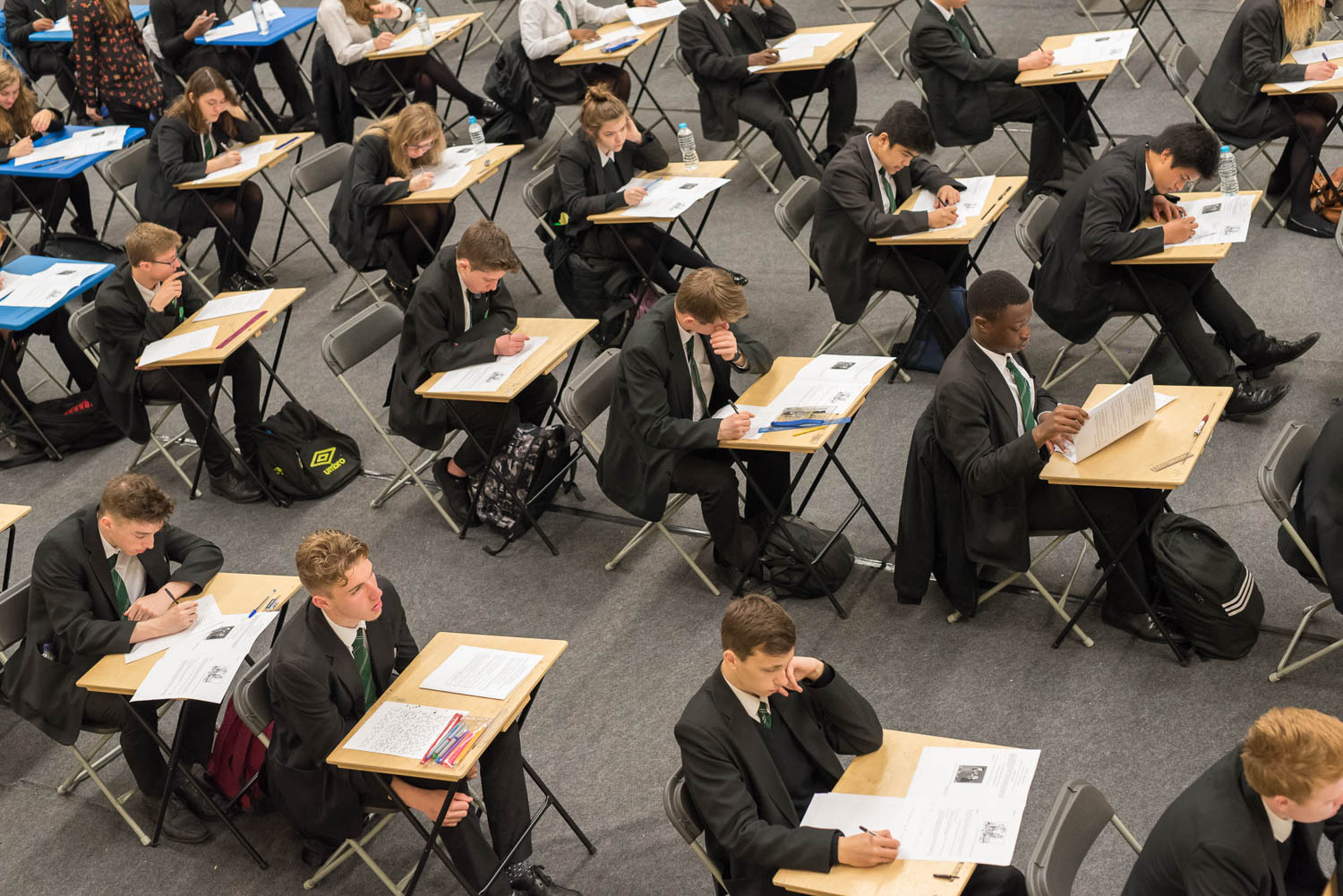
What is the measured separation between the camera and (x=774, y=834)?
3.10 m

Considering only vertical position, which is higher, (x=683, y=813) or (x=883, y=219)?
(x=883, y=219)

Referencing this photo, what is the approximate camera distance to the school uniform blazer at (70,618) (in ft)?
13.8

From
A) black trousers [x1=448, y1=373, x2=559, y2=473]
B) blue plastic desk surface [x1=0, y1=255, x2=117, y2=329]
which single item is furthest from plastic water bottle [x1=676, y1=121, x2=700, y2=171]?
blue plastic desk surface [x1=0, y1=255, x2=117, y2=329]

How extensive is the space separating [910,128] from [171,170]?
3.97 m

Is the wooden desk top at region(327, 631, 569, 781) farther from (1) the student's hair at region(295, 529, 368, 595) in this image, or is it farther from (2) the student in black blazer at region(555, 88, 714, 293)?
(2) the student in black blazer at region(555, 88, 714, 293)

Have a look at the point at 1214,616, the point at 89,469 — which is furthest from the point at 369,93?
the point at 1214,616

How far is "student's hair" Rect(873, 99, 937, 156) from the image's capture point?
18.3ft

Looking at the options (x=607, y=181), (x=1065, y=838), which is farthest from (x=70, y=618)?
(x=607, y=181)

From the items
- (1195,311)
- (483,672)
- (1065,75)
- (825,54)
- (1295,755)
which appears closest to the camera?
(1295,755)

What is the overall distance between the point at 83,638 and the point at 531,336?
2.14 m

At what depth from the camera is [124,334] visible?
234 inches

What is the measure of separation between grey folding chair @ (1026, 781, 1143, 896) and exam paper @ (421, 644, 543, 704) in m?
1.48

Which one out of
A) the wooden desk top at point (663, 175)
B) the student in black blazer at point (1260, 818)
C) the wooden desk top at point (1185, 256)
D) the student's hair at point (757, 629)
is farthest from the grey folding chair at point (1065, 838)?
the wooden desk top at point (663, 175)

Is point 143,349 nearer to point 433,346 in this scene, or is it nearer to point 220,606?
point 433,346
